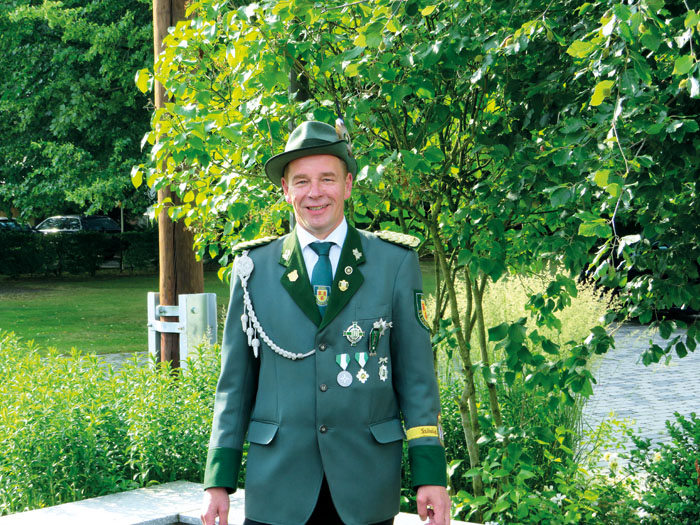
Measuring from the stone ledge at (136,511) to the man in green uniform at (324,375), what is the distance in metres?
1.50

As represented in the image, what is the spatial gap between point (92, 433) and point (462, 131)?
8.42ft

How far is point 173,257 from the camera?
276 inches

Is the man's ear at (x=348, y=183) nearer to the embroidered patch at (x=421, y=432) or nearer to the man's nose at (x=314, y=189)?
the man's nose at (x=314, y=189)

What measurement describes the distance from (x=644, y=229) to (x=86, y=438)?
3035mm

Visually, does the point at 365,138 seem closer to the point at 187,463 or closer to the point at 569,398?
the point at 569,398

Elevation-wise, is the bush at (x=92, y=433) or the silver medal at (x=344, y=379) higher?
the silver medal at (x=344, y=379)

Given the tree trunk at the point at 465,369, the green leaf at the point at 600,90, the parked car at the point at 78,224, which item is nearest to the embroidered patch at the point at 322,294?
the green leaf at the point at 600,90

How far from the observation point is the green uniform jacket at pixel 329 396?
268 centimetres

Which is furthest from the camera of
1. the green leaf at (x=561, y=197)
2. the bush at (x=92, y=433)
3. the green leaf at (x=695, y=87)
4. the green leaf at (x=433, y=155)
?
the bush at (x=92, y=433)

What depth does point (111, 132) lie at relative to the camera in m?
22.8

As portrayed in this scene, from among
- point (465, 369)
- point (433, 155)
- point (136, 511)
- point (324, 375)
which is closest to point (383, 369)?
point (324, 375)

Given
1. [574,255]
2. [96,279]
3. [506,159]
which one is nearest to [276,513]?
[574,255]

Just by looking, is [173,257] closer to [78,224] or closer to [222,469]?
[222,469]

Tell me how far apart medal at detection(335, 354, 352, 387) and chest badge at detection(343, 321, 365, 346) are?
48 millimetres
